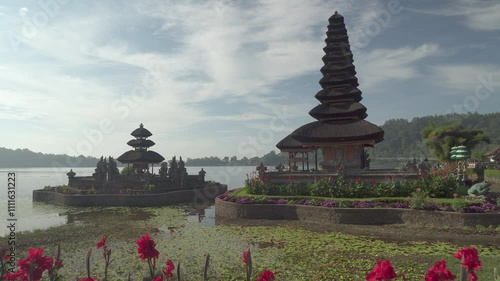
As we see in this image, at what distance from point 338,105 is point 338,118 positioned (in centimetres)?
181

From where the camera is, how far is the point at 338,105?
30.1 m

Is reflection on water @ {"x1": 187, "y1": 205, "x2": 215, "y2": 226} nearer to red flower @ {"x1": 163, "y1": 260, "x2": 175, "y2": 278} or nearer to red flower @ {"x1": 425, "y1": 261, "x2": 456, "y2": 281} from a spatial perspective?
red flower @ {"x1": 163, "y1": 260, "x2": 175, "y2": 278}

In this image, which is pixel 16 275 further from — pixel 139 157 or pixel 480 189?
pixel 139 157

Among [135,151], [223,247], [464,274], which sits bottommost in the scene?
[223,247]

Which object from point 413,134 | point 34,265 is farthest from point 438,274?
point 413,134

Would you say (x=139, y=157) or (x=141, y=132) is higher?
(x=141, y=132)

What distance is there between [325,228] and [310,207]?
2250 mm

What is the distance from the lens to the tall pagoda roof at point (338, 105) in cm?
2641

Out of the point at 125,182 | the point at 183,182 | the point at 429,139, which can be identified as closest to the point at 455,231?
the point at 183,182

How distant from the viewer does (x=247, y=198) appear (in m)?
21.6

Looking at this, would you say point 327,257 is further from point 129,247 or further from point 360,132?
point 360,132

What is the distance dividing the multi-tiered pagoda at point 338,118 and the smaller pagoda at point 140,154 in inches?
631

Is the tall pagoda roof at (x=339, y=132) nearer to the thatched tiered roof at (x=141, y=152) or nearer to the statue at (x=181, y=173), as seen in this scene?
the statue at (x=181, y=173)

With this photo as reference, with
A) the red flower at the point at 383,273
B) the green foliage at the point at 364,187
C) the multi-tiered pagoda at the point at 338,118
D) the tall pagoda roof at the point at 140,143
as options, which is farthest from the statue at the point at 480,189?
the tall pagoda roof at the point at 140,143
